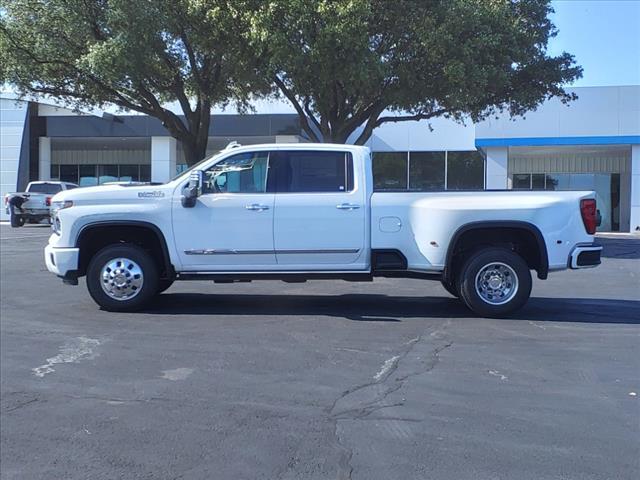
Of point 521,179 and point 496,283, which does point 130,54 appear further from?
point 521,179

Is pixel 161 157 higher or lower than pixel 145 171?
higher

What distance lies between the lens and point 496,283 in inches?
317

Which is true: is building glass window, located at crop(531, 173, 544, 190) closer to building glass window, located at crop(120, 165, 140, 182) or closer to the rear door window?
building glass window, located at crop(120, 165, 140, 182)

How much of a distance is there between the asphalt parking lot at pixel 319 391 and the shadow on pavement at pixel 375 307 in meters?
0.06

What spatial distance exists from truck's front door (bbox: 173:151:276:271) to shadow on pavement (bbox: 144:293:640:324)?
0.72 metres

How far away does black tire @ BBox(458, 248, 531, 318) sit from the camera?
796cm

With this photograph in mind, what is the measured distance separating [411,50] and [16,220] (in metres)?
19.0

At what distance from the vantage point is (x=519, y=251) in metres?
8.38

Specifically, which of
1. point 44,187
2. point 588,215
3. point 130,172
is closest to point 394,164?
point 130,172

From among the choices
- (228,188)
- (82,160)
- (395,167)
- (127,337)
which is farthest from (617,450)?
(82,160)

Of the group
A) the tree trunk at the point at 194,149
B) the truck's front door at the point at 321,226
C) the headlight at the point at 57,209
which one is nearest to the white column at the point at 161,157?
the tree trunk at the point at 194,149

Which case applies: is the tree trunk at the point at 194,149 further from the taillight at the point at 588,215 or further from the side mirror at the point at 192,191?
the taillight at the point at 588,215

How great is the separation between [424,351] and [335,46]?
10877 mm

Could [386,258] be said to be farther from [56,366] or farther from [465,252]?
[56,366]
